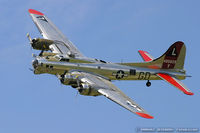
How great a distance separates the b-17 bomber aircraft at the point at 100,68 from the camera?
33500 millimetres

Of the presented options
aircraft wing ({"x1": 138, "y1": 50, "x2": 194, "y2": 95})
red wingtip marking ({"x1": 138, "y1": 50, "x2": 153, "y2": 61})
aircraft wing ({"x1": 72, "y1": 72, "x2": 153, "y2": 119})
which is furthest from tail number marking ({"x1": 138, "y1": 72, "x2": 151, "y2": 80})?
aircraft wing ({"x1": 72, "y1": 72, "x2": 153, "y2": 119})

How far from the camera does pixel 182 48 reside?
4016 cm

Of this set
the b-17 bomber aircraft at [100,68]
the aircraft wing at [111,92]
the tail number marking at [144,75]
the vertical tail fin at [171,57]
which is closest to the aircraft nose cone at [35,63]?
the b-17 bomber aircraft at [100,68]

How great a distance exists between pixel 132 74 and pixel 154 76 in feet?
8.21

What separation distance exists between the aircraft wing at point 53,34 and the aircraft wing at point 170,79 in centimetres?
712

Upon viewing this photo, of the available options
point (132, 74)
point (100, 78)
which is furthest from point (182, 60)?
point (100, 78)

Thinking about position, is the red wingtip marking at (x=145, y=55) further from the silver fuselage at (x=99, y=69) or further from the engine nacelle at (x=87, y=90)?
the engine nacelle at (x=87, y=90)

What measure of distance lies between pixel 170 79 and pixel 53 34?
14306 mm

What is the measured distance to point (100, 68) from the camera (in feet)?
124

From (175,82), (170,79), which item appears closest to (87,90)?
(175,82)

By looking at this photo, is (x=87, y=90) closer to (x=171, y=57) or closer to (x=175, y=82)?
(x=175, y=82)

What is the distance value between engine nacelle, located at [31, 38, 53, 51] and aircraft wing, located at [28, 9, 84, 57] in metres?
0.56

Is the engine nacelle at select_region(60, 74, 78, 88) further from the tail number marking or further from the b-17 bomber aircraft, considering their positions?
the tail number marking

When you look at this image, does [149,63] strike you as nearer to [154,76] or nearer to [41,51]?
[154,76]
